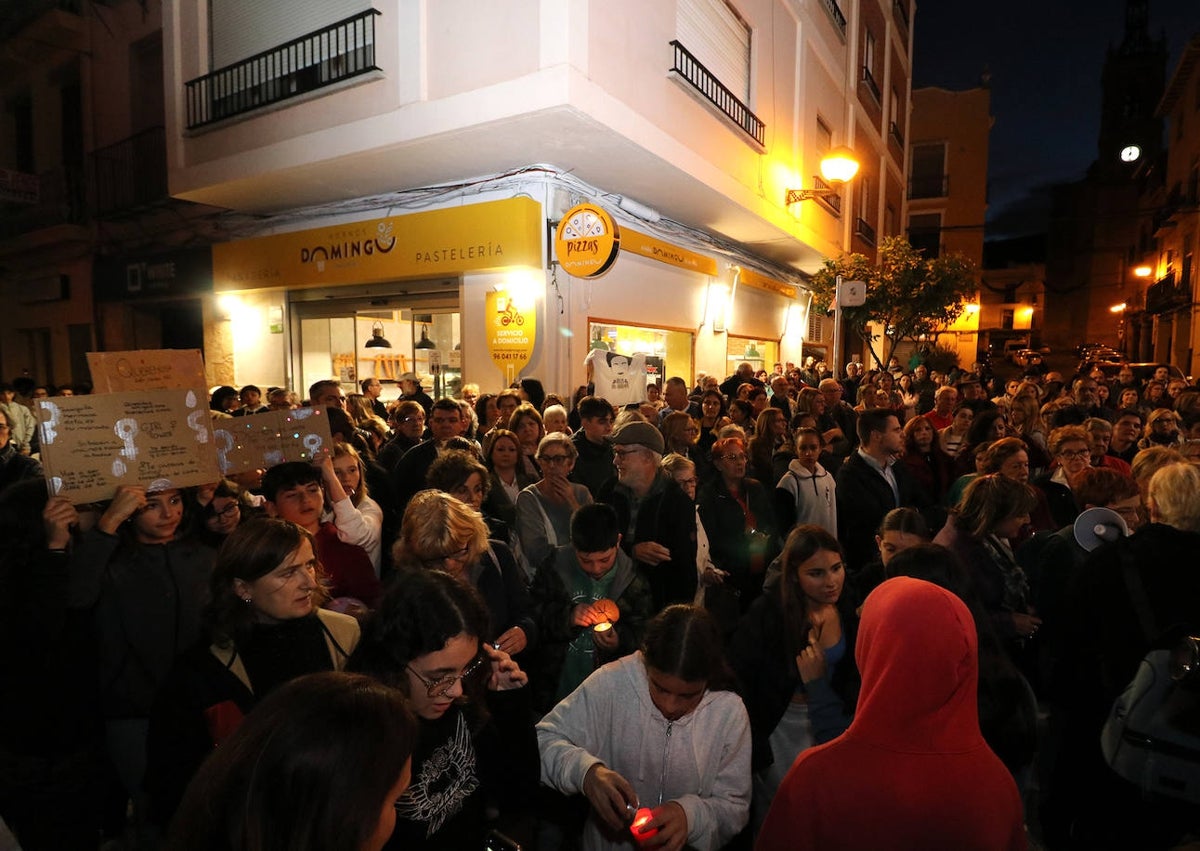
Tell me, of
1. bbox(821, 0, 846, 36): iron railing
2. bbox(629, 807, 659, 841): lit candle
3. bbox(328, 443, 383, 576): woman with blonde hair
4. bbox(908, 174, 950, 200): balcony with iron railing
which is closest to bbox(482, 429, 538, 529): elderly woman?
bbox(328, 443, 383, 576): woman with blonde hair

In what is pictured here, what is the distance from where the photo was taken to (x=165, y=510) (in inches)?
113

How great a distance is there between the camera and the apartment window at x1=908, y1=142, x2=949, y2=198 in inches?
1305

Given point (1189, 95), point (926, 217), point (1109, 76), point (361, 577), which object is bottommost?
point (361, 577)

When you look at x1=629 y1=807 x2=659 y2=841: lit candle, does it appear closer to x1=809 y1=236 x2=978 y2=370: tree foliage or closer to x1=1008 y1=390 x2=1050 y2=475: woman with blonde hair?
x1=1008 y1=390 x2=1050 y2=475: woman with blonde hair

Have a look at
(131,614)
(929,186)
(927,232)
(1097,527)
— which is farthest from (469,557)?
(929,186)

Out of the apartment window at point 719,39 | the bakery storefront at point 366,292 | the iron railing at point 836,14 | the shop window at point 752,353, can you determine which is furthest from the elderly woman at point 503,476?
A: the iron railing at point 836,14

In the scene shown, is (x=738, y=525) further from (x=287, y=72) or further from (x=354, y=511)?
(x=287, y=72)

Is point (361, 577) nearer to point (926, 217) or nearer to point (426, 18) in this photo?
point (426, 18)

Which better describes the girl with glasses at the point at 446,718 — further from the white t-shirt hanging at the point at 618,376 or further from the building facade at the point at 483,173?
the white t-shirt hanging at the point at 618,376

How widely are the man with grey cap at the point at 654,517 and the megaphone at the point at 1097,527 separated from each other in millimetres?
2063

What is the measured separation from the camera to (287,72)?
33.4ft

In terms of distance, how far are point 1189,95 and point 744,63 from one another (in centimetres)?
2798

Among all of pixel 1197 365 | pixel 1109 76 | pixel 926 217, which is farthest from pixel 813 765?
pixel 1109 76

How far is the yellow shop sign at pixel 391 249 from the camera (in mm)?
9148
